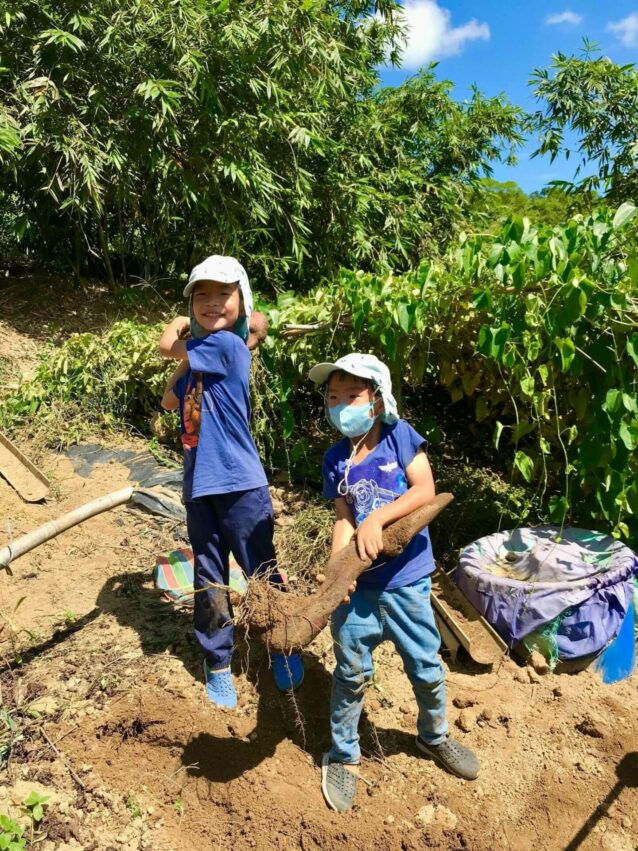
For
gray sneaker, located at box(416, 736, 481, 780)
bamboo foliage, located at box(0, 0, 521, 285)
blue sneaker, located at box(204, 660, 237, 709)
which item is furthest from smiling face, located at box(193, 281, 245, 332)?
bamboo foliage, located at box(0, 0, 521, 285)

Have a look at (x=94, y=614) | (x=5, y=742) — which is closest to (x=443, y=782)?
(x=5, y=742)

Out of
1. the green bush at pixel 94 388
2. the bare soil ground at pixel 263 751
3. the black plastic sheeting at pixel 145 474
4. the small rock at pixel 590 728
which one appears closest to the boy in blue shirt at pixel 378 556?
the bare soil ground at pixel 263 751

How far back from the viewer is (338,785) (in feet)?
6.73

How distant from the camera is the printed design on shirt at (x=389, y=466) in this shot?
1985 millimetres

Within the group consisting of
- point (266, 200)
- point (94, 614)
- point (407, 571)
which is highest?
point (266, 200)

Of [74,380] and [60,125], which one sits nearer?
[74,380]

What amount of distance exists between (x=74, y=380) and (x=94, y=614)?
259cm

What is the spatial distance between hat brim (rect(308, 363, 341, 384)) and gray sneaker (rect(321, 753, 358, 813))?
1236 millimetres

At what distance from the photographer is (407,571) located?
1.94 meters

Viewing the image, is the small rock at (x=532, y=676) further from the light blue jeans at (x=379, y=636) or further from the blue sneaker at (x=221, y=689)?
the blue sneaker at (x=221, y=689)

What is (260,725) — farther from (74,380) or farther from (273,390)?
(74,380)

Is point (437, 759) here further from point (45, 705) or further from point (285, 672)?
point (45, 705)

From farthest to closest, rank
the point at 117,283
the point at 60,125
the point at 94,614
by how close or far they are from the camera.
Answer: the point at 117,283 → the point at 60,125 → the point at 94,614

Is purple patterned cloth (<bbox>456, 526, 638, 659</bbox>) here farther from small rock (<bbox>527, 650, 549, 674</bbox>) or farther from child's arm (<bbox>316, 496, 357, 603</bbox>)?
child's arm (<bbox>316, 496, 357, 603</bbox>)
